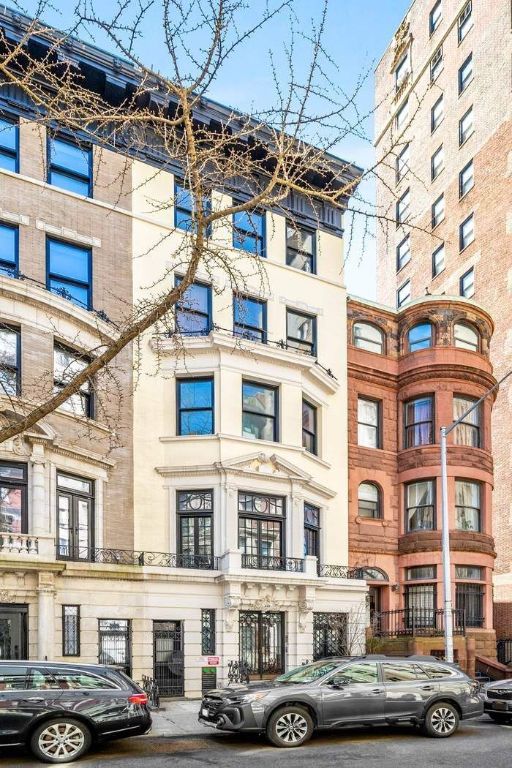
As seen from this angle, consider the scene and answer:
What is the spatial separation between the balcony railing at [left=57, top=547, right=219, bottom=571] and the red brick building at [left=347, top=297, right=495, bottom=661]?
20.0ft

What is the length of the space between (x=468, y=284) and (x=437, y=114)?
1057 cm

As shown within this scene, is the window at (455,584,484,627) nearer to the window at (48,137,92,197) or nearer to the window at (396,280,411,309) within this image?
the window at (48,137,92,197)

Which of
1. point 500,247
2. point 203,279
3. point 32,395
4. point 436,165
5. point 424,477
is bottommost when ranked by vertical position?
point 424,477

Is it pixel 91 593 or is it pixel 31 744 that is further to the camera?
pixel 91 593

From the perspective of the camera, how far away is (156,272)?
890 inches

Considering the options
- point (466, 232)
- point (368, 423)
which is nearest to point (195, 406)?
point (368, 423)

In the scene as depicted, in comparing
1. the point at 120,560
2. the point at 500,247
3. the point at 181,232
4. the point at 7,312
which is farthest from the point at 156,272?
the point at 500,247

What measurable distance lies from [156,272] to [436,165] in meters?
24.1

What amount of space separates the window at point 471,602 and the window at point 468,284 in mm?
15609

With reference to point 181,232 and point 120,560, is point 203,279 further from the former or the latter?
point 120,560

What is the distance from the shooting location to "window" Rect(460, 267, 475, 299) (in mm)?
37188

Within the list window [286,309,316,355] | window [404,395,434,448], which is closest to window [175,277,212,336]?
window [286,309,316,355]

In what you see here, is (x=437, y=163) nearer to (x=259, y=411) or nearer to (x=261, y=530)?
(x=259, y=411)

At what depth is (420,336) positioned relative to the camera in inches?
1080
